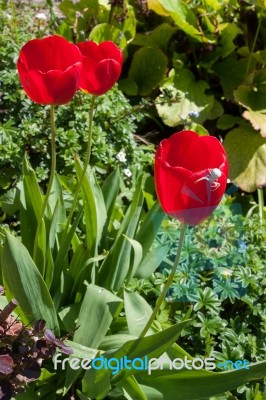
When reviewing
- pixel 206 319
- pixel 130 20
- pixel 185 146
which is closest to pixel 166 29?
pixel 130 20

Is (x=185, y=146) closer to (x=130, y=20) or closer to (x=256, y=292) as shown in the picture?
(x=256, y=292)

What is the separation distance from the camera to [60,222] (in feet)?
6.24

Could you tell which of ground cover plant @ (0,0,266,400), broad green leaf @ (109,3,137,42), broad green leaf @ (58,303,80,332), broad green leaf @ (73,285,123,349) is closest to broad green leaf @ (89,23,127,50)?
ground cover plant @ (0,0,266,400)

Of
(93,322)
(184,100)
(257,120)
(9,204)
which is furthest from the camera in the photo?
(184,100)

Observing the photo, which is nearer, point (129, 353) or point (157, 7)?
point (129, 353)

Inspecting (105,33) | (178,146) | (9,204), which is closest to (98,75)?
(178,146)

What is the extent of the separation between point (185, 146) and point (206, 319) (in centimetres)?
76

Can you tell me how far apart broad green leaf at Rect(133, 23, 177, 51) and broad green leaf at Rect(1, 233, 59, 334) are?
2099mm

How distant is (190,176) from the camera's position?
44.3 inches

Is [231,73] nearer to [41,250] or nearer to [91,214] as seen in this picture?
[91,214]

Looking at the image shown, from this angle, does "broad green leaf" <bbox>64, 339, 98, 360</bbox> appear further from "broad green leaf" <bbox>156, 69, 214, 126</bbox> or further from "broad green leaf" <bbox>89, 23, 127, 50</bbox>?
"broad green leaf" <bbox>89, 23, 127, 50</bbox>

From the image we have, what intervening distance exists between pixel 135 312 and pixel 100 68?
2.04ft

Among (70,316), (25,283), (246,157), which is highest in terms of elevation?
(25,283)

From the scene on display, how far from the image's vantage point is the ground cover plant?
1366 millimetres
